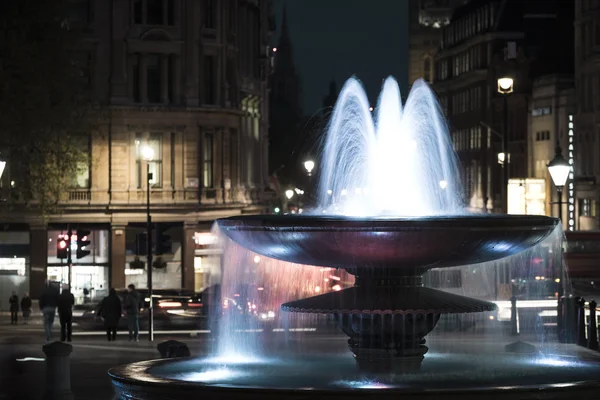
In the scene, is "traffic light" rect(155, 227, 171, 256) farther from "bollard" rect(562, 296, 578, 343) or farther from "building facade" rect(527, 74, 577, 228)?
"building facade" rect(527, 74, 577, 228)

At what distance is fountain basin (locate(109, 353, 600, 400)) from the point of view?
19.6 meters

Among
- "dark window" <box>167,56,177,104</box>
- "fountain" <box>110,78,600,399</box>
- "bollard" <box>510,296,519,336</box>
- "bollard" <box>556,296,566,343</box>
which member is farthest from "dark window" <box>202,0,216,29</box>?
"fountain" <box>110,78,600,399</box>

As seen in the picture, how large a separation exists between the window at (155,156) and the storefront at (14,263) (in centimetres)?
508

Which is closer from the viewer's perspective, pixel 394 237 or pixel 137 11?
pixel 394 237

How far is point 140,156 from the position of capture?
67.7 metres

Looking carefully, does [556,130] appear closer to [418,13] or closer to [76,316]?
[76,316]

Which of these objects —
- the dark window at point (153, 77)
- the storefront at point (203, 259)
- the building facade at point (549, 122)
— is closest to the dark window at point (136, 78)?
the dark window at point (153, 77)

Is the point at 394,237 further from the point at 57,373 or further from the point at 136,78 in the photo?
the point at 136,78

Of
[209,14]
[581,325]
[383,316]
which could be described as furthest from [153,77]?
[383,316]

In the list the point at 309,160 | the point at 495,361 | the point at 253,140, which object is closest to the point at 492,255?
the point at 495,361

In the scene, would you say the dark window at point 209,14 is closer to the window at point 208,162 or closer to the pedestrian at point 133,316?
the window at point 208,162

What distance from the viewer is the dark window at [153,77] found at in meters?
68.6

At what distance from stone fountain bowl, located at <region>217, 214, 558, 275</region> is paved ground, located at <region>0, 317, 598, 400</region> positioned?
6.05 metres

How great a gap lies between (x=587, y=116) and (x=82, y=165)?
110ft
